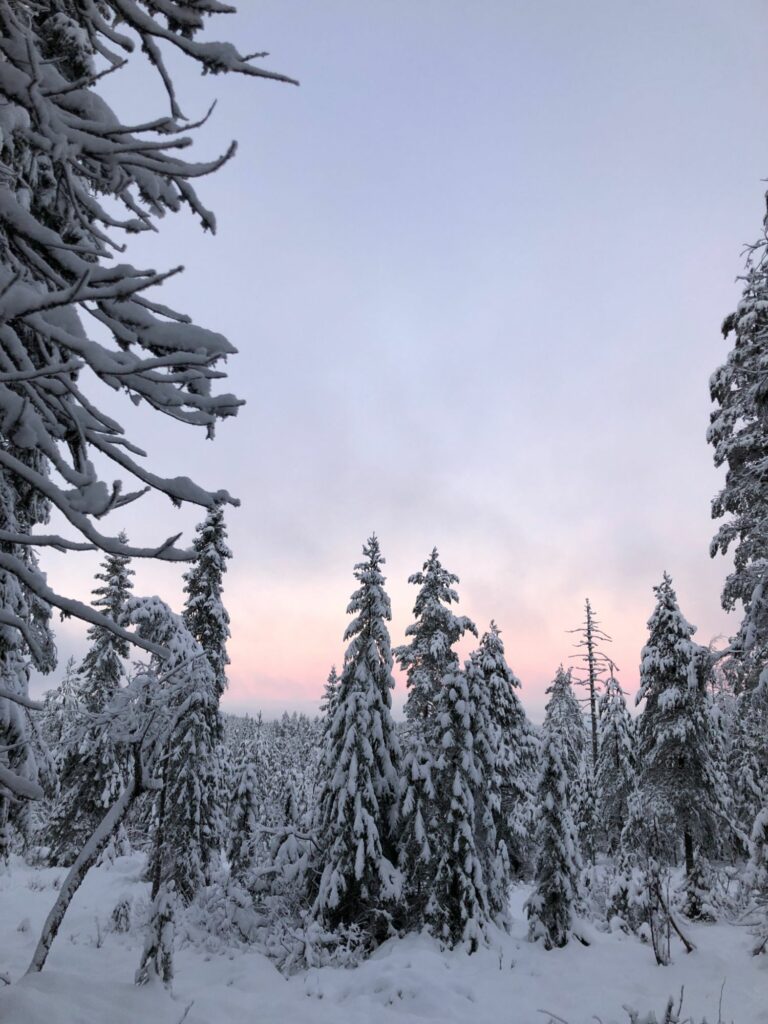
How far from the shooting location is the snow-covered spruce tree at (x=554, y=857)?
16.1 meters

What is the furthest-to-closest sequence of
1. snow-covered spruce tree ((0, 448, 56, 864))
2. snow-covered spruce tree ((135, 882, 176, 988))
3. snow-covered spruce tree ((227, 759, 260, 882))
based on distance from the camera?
snow-covered spruce tree ((227, 759, 260, 882)) < snow-covered spruce tree ((135, 882, 176, 988)) < snow-covered spruce tree ((0, 448, 56, 864))

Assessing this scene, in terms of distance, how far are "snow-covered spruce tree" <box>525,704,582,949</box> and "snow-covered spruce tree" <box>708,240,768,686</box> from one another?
6943mm

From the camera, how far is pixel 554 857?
55.1 feet

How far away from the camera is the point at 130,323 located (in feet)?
10.2

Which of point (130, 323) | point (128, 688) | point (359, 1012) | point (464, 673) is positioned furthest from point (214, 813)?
point (130, 323)

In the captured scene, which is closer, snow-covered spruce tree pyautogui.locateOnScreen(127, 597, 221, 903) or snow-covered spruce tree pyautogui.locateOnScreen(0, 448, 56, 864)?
snow-covered spruce tree pyautogui.locateOnScreen(0, 448, 56, 864)

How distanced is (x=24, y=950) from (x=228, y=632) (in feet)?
33.9

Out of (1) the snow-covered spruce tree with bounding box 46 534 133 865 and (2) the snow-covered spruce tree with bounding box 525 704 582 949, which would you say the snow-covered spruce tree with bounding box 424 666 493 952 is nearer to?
(2) the snow-covered spruce tree with bounding box 525 704 582 949

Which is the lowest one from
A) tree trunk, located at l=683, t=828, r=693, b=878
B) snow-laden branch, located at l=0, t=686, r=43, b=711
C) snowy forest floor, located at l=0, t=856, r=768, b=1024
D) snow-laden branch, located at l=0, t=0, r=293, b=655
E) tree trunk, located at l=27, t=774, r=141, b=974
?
snowy forest floor, located at l=0, t=856, r=768, b=1024

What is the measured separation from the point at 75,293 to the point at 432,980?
13720 mm

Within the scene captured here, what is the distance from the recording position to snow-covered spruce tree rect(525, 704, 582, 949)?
16078 millimetres

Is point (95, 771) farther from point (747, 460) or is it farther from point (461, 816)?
point (747, 460)

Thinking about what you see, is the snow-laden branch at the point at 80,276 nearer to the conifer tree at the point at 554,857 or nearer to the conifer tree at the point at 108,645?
the conifer tree at the point at 554,857

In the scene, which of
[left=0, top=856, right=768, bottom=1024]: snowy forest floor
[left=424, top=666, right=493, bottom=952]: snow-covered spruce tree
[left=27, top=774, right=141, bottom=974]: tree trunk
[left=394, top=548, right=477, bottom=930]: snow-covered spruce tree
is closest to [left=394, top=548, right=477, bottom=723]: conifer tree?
[left=394, top=548, right=477, bottom=930]: snow-covered spruce tree
